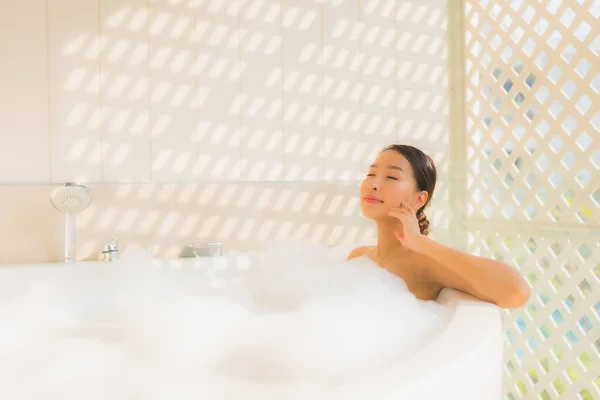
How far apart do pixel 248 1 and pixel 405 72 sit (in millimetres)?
900

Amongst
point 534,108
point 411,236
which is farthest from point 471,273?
point 534,108

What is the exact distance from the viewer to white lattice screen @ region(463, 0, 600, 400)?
81.5 inches

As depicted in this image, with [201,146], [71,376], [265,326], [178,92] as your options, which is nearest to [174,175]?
[201,146]

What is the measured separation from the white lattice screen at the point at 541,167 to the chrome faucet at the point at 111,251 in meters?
1.79

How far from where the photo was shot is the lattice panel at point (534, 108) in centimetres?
209

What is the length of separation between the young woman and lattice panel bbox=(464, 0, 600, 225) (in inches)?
34.8

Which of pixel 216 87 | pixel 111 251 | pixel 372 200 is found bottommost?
pixel 111 251

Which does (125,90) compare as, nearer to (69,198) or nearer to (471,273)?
(69,198)

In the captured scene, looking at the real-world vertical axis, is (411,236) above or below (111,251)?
above

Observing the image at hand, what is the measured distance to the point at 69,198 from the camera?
Result: 2023mm

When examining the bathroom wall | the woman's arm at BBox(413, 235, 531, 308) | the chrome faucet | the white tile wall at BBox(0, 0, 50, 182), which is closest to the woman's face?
the woman's arm at BBox(413, 235, 531, 308)

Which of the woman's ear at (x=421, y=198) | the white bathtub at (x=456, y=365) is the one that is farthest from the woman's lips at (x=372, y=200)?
the white bathtub at (x=456, y=365)

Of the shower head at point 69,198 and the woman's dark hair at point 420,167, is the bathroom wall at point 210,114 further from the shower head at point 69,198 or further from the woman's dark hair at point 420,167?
the woman's dark hair at point 420,167

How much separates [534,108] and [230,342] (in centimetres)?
191
